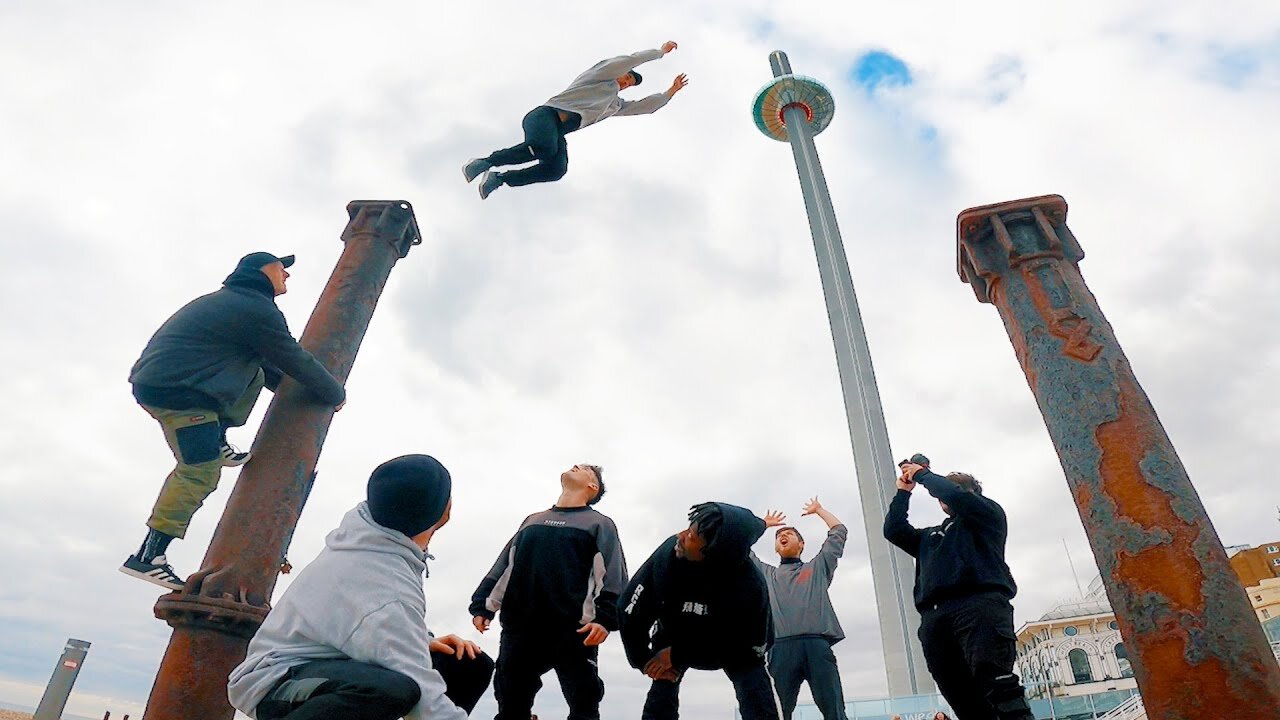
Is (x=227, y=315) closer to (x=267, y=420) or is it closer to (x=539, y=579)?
(x=267, y=420)

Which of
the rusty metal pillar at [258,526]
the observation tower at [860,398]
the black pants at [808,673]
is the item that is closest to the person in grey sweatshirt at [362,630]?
the rusty metal pillar at [258,526]

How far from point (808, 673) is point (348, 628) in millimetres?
3803

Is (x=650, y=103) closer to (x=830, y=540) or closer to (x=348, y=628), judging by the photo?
(x=830, y=540)

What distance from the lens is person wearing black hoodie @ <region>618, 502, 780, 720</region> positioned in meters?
3.28

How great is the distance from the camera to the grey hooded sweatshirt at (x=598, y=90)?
21.1 ft

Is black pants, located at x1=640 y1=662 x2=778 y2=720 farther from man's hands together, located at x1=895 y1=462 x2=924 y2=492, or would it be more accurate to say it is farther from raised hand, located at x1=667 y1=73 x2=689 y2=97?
raised hand, located at x1=667 y1=73 x2=689 y2=97

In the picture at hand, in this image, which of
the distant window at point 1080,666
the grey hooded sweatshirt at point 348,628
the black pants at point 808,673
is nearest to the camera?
the grey hooded sweatshirt at point 348,628

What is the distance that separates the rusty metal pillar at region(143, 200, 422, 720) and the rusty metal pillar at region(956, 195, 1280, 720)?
351 centimetres

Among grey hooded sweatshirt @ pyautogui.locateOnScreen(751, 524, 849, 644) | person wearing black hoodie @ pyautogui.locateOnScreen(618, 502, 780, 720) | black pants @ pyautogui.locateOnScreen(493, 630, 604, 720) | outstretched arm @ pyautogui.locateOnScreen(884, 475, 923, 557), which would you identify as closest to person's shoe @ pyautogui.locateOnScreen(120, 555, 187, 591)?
black pants @ pyautogui.locateOnScreen(493, 630, 604, 720)

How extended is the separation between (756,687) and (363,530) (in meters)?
2.21

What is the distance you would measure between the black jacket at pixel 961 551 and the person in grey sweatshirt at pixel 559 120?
418 centimetres

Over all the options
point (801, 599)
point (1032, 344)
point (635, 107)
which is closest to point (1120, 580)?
point (1032, 344)

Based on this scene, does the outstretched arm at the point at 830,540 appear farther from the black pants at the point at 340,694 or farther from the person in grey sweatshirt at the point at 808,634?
the black pants at the point at 340,694

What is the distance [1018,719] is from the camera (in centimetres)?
293
